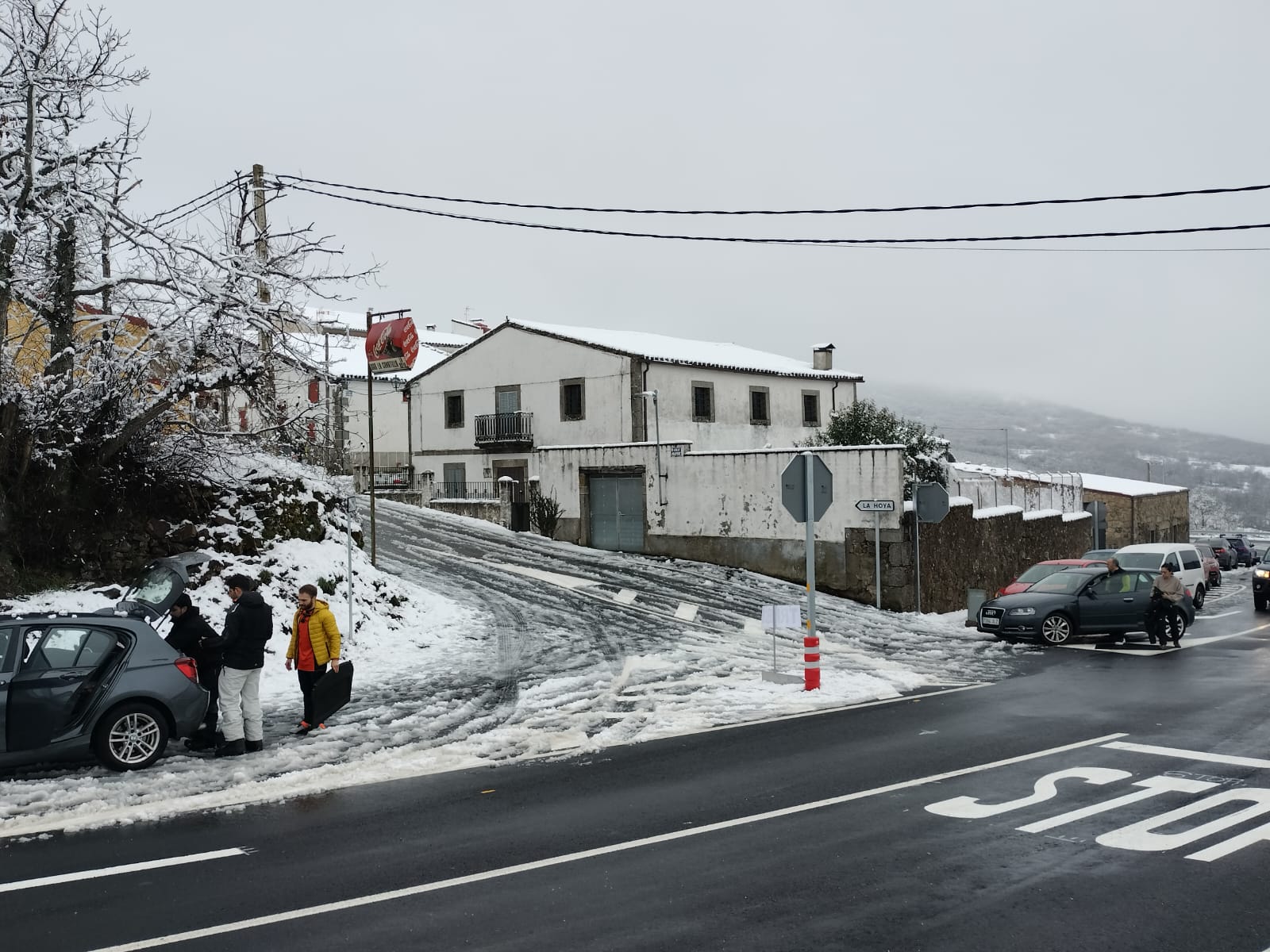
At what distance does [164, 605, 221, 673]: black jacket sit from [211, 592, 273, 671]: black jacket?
11.7 inches

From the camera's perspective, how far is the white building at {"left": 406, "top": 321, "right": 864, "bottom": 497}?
3900 cm

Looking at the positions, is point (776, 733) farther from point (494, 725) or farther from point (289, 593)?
point (289, 593)

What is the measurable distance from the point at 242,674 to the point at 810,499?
727 centimetres

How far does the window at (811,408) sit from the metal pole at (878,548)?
74.3 feet

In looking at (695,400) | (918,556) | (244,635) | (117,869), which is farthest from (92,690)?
(695,400)

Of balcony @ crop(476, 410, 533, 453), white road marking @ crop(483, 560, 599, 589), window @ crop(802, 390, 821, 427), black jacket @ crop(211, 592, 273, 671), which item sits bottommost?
white road marking @ crop(483, 560, 599, 589)

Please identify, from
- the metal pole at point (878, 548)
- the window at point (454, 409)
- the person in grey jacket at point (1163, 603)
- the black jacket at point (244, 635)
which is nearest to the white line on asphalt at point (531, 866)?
the black jacket at point (244, 635)

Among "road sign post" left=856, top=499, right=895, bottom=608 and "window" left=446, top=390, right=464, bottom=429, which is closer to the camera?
"road sign post" left=856, top=499, right=895, bottom=608

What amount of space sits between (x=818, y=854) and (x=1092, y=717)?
6210 millimetres

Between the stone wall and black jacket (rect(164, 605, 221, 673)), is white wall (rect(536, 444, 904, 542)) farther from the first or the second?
the stone wall

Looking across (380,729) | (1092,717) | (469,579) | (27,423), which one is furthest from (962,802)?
(469,579)

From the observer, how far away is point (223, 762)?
9.92 meters

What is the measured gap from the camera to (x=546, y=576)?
81.8 ft

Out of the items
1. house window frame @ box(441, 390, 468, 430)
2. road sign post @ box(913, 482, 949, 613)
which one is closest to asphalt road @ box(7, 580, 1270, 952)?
road sign post @ box(913, 482, 949, 613)
